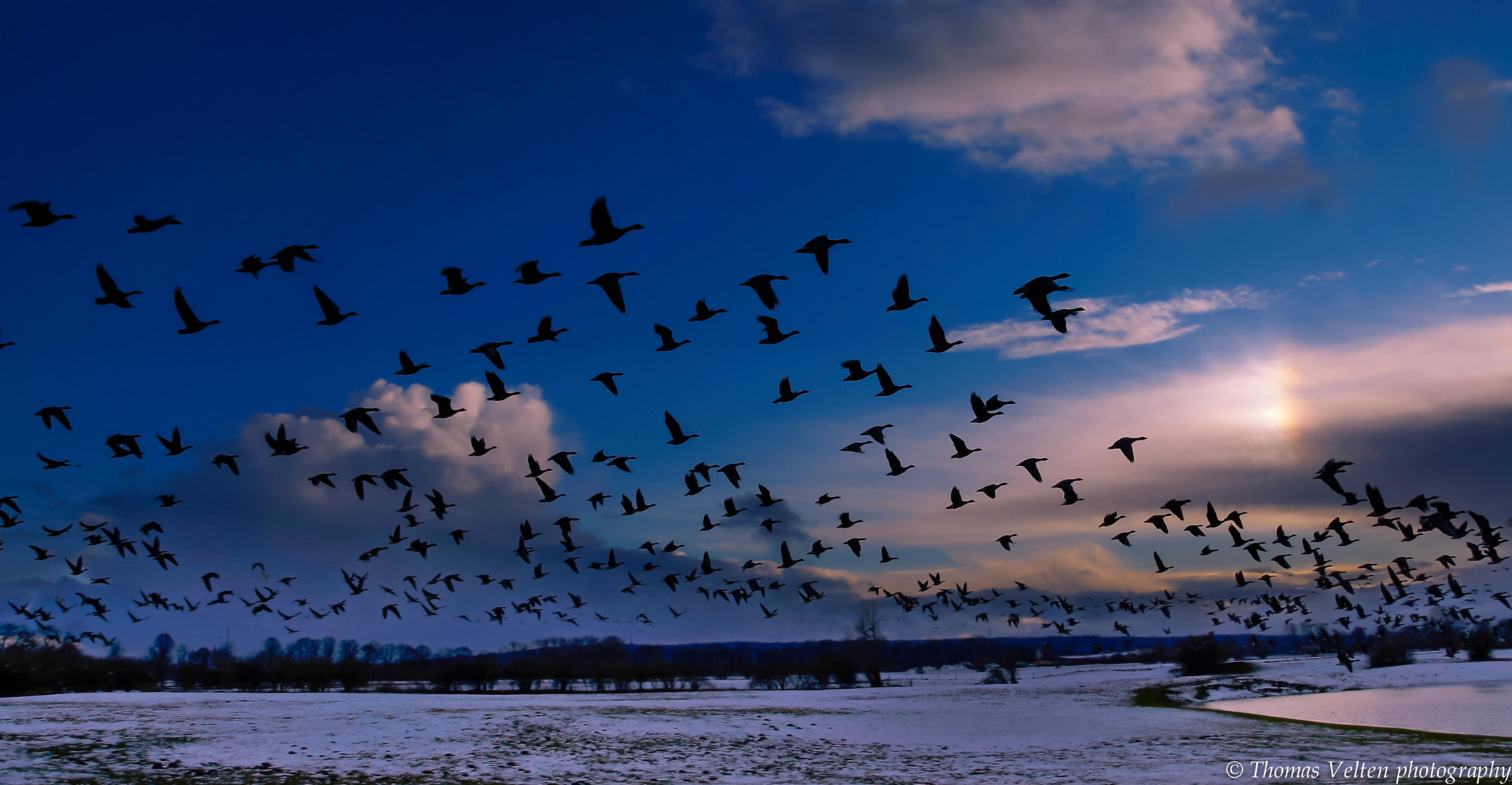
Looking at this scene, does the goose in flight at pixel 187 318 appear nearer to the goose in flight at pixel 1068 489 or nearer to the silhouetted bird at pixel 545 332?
the silhouetted bird at pixel 545 332

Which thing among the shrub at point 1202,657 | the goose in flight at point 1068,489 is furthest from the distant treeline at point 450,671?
the goose in flight at point 1068,489

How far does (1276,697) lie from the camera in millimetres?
64812

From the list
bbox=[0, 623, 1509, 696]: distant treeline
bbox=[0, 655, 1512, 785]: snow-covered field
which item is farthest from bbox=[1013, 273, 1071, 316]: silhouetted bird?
bbox=[0, 623, 1509, 696]: distant treeline

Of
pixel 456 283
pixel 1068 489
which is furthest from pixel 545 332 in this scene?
pixel 1068 489

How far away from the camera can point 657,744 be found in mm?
34969

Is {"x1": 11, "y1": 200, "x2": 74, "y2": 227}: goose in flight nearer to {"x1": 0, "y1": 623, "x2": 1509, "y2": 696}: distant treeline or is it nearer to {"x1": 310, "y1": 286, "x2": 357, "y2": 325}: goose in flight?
{"x1": 310, "y1": 286, "x2": 357, "y2": 325}: goose in flight

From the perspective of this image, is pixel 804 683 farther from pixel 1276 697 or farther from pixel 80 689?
pixel 80 689

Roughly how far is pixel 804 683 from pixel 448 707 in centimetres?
5948

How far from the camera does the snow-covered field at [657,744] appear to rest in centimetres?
2631

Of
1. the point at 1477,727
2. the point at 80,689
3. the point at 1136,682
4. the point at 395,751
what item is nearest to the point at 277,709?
the point at 395,751

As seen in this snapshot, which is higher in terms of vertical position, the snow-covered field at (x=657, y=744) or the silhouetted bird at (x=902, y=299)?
the silhouetted bird at (x=902, y=299)

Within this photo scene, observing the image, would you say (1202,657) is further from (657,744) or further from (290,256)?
(290,256)

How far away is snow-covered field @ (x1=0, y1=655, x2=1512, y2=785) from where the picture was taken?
2631 centimetres

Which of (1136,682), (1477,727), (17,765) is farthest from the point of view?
(1136,682)
